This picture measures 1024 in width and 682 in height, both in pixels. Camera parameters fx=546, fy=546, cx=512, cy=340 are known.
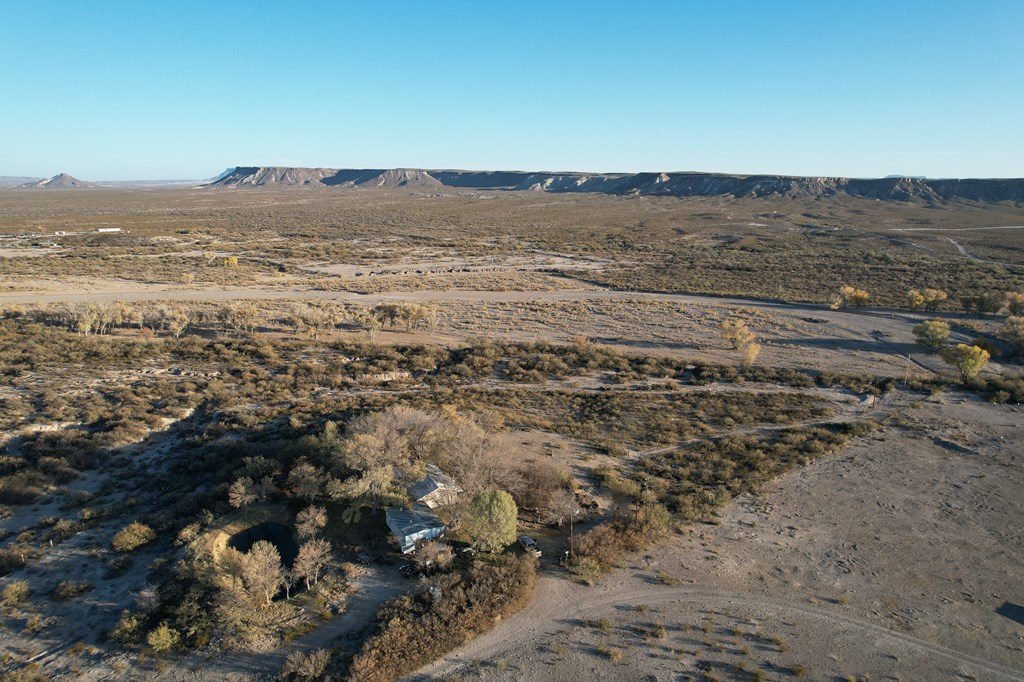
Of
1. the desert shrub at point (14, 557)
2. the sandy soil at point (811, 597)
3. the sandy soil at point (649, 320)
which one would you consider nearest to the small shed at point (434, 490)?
the sandy soil at point (811, 597)

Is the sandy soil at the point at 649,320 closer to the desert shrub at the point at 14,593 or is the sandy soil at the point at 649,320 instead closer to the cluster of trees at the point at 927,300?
the cluster of trees at the point at 927,300

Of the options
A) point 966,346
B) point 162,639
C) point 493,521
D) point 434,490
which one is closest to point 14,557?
point 162,639

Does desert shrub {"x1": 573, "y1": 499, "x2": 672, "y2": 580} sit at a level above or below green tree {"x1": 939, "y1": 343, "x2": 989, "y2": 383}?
below

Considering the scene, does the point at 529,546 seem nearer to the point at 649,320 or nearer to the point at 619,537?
the point at 619,537

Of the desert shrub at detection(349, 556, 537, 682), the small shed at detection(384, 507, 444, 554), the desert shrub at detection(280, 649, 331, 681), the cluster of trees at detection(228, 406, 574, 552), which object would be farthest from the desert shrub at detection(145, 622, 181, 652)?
the small shed at detection(384, 507, 444, 554)

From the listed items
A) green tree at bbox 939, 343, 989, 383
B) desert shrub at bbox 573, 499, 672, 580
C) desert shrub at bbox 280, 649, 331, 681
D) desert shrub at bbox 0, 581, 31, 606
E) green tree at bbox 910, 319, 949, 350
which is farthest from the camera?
green tree at bbox 910, 319, 949, 350

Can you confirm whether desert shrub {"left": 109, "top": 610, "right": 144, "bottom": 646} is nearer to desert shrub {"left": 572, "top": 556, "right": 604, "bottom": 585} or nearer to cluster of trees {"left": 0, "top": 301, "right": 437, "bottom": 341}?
desert shrub {"left": 572, "top": 556, "right": 604, "bottom": 585}
